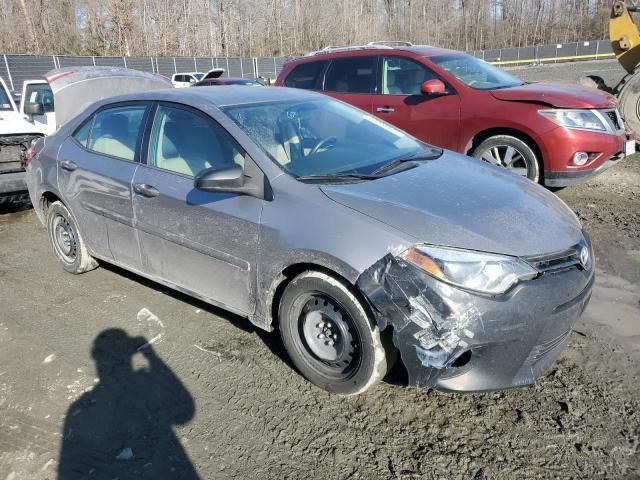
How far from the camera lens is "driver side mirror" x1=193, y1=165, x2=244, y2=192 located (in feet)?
9.27

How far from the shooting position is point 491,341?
7.66 feet

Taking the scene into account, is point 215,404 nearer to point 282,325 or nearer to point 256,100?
point 282,325

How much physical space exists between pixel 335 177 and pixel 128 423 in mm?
1764

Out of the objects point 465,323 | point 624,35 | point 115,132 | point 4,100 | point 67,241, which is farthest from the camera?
point 624,35

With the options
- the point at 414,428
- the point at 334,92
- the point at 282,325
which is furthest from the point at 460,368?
the point at 334,92

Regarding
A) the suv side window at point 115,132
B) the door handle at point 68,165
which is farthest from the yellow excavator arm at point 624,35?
the door handle at point 68,165

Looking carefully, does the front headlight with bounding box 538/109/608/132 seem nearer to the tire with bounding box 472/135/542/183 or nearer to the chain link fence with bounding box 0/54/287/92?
the tire with bounding box 472/135/542/183

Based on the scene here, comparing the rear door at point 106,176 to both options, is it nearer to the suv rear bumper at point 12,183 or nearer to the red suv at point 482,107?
the suv rear bumper at point 12,183

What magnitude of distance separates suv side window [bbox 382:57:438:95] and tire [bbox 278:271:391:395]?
14.6 ft

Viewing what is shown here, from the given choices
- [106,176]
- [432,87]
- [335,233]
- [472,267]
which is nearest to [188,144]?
[106,176]

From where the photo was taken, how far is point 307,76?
289 inches

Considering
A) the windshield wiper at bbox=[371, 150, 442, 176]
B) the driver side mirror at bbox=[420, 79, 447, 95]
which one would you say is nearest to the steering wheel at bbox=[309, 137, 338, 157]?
the windshield wiper at bbox=[371, 150, 442, 176]

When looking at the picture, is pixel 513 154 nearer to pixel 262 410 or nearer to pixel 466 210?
pixel 466 210

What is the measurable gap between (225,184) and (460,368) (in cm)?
160
